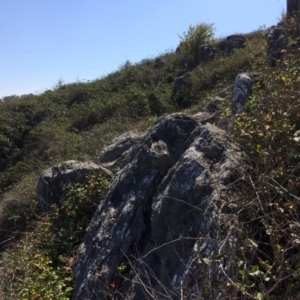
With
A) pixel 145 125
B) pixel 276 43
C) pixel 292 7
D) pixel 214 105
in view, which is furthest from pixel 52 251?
pixel 292 7

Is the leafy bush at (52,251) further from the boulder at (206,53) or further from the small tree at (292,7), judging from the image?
the boulder at (206,53)

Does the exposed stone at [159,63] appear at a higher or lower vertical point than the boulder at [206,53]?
higher

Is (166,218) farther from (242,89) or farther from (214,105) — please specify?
(214,105)

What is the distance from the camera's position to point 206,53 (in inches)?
647

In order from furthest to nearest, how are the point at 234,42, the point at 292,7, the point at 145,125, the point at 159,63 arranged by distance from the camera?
the point at 159,63
the point at 234,42
the point at 145,125
the point at 292,7

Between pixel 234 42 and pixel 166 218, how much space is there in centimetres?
1263

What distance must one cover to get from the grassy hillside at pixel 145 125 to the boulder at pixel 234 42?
1.44ft

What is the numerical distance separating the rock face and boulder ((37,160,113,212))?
117cm

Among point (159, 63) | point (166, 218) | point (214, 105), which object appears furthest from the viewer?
point (159, 63)

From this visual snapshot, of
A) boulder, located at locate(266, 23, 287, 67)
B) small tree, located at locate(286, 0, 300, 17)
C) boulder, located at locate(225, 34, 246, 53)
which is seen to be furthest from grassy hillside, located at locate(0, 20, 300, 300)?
small tree, located at locate(286, 0, 300, 17)

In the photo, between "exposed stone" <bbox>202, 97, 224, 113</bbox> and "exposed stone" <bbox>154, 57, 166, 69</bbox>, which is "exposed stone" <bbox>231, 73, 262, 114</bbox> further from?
"exposed stone" <bbox>154, 57, 166, 69</bbox>

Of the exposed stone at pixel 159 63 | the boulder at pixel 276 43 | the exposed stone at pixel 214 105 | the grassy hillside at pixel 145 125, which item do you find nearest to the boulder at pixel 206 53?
Answer: the grassy hillside at pixel 145 125

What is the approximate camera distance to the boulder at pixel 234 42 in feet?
52.1

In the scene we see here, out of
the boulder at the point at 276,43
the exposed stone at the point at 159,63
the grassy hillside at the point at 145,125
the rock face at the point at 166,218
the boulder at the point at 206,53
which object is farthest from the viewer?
the exposed stone at the point at 159,63
